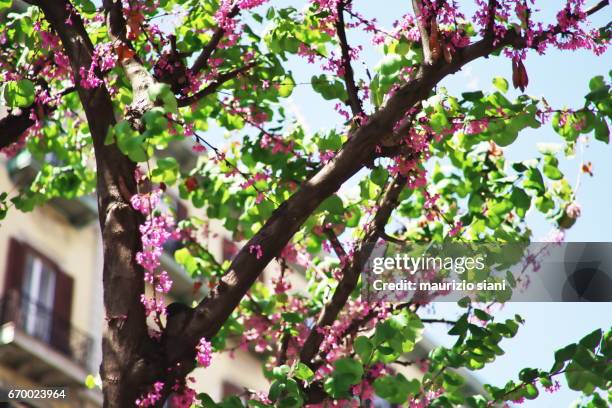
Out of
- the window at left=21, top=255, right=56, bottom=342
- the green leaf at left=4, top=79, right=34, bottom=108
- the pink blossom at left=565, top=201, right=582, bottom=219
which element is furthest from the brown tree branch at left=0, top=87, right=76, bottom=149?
the window at left=21, top=255, right=56, bottom=342

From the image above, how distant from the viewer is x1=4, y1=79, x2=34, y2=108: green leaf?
26.0ft

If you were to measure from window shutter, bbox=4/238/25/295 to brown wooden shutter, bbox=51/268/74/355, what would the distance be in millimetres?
1134

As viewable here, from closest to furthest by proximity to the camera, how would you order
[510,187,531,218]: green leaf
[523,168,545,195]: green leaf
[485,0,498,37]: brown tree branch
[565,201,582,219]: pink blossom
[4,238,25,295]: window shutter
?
[485,0,498,37]: brown tree branch, [510,187,531,218]: green leaf, [523,168,545,195]: green leaf, [565,201,582,219]: pink blossom, [4,238,25,295]: window shutter

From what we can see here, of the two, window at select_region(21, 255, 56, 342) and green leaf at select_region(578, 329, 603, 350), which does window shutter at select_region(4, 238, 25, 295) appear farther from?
green leaf at select_region(578, 329, 603, 350)

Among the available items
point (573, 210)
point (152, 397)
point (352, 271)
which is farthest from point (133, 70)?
point (573, 210)

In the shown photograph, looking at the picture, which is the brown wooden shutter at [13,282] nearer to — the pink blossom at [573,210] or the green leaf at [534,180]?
the pink blossom at [573,210]

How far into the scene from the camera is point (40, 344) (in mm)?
19891

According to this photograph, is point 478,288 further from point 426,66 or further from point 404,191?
point 426,66

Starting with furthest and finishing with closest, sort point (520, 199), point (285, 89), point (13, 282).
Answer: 1. point (13, 282)
2. point (285, 89)
3. point (520, 199)

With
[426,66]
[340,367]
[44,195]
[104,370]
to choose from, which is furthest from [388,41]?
[44,195]

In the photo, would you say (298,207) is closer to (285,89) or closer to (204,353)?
(204,353)

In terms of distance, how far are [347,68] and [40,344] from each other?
13.4 m

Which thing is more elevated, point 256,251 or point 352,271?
point 352,271

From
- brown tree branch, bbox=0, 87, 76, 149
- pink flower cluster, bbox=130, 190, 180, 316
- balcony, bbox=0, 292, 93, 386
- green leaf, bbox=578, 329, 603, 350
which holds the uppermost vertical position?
balcony, bbox=0, 292, 93, 386
